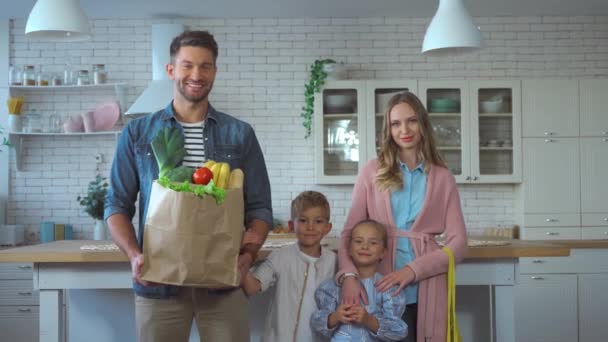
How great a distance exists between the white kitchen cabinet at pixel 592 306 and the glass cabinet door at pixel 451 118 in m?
1.22

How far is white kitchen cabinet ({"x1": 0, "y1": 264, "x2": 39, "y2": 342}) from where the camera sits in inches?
215

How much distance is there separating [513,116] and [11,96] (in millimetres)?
4079

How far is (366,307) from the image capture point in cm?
250

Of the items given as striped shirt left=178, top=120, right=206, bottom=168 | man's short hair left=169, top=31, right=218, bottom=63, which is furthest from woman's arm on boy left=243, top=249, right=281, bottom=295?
man's short hair left=169, top=31, right=218, bottom=63

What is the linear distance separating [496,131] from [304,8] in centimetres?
184

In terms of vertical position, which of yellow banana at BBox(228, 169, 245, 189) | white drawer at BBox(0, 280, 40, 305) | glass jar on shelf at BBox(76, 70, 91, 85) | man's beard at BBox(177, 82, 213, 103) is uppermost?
glass jar on shelf at BBox(76, 70, 91, 85)

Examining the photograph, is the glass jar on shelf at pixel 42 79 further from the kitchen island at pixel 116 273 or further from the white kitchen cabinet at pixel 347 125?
the kitchen island at pixel 116 273

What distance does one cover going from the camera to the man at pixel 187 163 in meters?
2.12

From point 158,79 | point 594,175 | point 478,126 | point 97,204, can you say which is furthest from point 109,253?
point 594,175

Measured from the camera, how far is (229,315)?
7.13 ft

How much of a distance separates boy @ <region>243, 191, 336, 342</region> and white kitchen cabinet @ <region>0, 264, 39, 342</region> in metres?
3.43

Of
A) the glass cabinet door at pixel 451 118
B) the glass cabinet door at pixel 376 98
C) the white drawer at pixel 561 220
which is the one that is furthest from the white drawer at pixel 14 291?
the white drawer at pixel 561 220

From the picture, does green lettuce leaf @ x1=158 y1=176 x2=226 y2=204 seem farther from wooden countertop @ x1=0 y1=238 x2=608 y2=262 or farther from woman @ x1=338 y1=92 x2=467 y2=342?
wooden countertop @ x1=0 y1=238 x2=608 y2=262

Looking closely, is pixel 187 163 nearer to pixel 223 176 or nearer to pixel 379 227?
pixel 223 176
